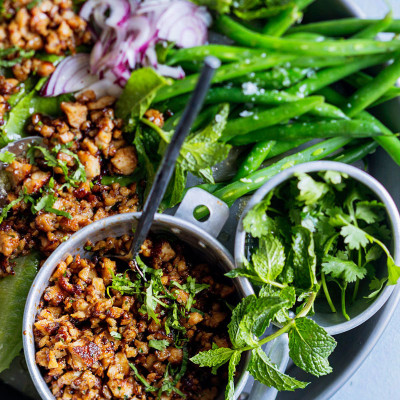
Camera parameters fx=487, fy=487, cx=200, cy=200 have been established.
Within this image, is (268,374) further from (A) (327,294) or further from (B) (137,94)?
(B) (137,94)

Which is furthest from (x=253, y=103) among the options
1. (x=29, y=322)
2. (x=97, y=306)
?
(x=29, y=322)

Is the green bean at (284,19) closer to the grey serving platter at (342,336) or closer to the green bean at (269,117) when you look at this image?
the grey serving platter at (342,336)

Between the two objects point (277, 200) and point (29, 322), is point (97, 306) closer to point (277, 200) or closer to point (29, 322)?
point (29, 322)

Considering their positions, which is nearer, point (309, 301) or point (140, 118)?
point (309, 301)

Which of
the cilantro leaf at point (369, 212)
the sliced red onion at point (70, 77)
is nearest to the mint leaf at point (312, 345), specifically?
the cilantro leaf at point (369, 212)

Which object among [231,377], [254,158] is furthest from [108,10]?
[231,377]

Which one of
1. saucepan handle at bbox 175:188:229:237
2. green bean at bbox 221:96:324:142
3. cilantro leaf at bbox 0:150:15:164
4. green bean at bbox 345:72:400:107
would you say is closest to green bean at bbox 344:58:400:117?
green bean at bbox 345:72:400:107
